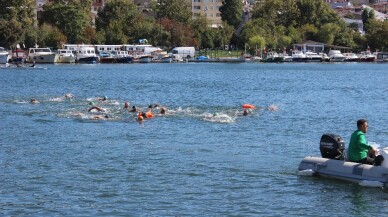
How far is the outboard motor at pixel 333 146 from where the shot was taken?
1061 inches

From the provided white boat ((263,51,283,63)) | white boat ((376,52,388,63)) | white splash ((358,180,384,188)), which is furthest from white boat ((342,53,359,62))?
white splash ((358,180,384,188))

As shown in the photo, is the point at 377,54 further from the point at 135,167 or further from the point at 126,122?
the point at 135,167

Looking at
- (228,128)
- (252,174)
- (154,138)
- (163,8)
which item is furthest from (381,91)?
(163,8)

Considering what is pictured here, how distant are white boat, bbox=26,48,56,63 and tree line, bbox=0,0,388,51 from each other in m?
6.53

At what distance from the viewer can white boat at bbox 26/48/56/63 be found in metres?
152

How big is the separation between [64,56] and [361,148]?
132769mm

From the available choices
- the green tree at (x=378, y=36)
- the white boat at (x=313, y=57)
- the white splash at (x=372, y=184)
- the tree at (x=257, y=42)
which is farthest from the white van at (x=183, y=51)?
the white splash at (x=372, y=184)

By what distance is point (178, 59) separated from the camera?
17138 cm

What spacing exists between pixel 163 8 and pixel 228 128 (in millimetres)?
159901

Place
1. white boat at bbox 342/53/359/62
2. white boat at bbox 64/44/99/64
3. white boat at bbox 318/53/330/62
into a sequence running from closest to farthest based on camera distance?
white boat at bbox 64/44/99/64 < white boat at bbox 318/53/330/62 < white boat at bbox 342/53/359/62

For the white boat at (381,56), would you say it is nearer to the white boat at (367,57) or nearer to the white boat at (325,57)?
the white boat at (367,57)

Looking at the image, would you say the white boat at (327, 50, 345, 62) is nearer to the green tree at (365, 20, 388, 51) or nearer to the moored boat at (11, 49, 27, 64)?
the green tree at (365, 20, 388, 51)

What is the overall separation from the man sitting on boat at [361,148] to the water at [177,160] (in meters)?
0.95

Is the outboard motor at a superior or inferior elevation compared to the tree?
inferior
